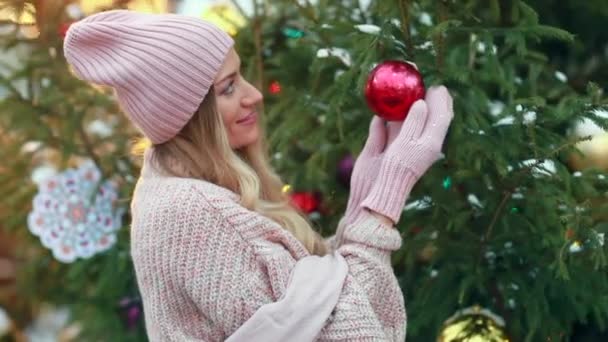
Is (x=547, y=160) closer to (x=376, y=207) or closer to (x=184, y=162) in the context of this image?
(x=376, y=207)

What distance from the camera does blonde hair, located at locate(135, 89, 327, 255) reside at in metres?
2.21

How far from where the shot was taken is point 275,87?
10.6 ft

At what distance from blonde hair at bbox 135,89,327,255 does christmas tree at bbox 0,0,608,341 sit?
38 centimetres

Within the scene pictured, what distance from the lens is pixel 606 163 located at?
3.12m

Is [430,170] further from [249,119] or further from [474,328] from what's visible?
[249,119]

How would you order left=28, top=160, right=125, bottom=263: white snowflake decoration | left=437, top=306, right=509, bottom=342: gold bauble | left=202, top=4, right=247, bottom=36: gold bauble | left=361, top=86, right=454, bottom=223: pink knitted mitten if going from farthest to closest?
left=28, top=160, right=125, bottom=263: white snowflake decoration
left=202, top=4, right=247, bottom=36: gold bauble
left=437, top=306, right=509, bottom=342: gold bauble
left=361, top=86, right=454, bottom=223: pink knitted mitten

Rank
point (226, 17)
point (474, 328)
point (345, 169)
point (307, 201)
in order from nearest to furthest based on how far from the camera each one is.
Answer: point (474, 328), point (345, 169), point (307, 201), point (226, 17)

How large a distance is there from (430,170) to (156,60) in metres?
0.84

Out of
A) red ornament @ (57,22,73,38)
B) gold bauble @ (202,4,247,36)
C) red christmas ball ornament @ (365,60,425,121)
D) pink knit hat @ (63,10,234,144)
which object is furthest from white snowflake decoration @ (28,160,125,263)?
red christmas ball ornament @ (365,60,425,121)

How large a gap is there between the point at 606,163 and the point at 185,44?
1.58m

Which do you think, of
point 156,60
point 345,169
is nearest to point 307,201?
point 345,169

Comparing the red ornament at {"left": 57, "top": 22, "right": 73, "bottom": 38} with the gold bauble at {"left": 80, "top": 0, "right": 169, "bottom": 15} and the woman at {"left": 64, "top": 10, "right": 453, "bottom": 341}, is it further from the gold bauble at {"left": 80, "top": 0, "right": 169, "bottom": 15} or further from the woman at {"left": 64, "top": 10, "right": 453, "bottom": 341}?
the woman at {"left": 64, "top": 10, "right": 453, "bottom": 341}

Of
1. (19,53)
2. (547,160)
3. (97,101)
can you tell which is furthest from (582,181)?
(19,53)

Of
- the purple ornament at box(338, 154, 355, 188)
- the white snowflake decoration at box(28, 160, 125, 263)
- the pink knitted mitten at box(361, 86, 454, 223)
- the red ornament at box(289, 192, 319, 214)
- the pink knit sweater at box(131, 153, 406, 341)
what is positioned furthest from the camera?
the white snowflake decoration at box(28, 160, 125, 263)
